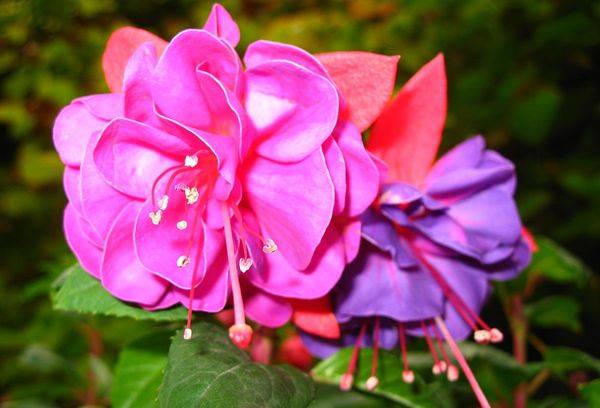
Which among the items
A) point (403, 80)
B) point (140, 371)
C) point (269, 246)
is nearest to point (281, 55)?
point (269, 246)

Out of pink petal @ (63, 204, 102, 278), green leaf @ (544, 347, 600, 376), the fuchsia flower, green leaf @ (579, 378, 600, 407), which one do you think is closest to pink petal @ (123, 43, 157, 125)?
the fuchsia flower

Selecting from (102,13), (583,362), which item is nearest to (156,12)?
(102,13)

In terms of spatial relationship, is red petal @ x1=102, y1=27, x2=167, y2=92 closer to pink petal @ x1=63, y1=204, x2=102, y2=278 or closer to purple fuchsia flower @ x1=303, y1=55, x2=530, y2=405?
pink petal @ x1=63, y1=204, x2=102, y2=278

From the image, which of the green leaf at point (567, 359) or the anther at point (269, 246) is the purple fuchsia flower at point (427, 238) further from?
the green leaf at point (567, 359)

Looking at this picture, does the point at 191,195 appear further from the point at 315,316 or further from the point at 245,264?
the point at 315,316

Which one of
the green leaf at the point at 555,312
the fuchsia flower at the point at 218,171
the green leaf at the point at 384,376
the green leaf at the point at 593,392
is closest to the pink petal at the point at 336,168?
the fuchsia flower at the point at 218,171

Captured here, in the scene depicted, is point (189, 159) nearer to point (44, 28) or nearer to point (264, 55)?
point (264, 55)
